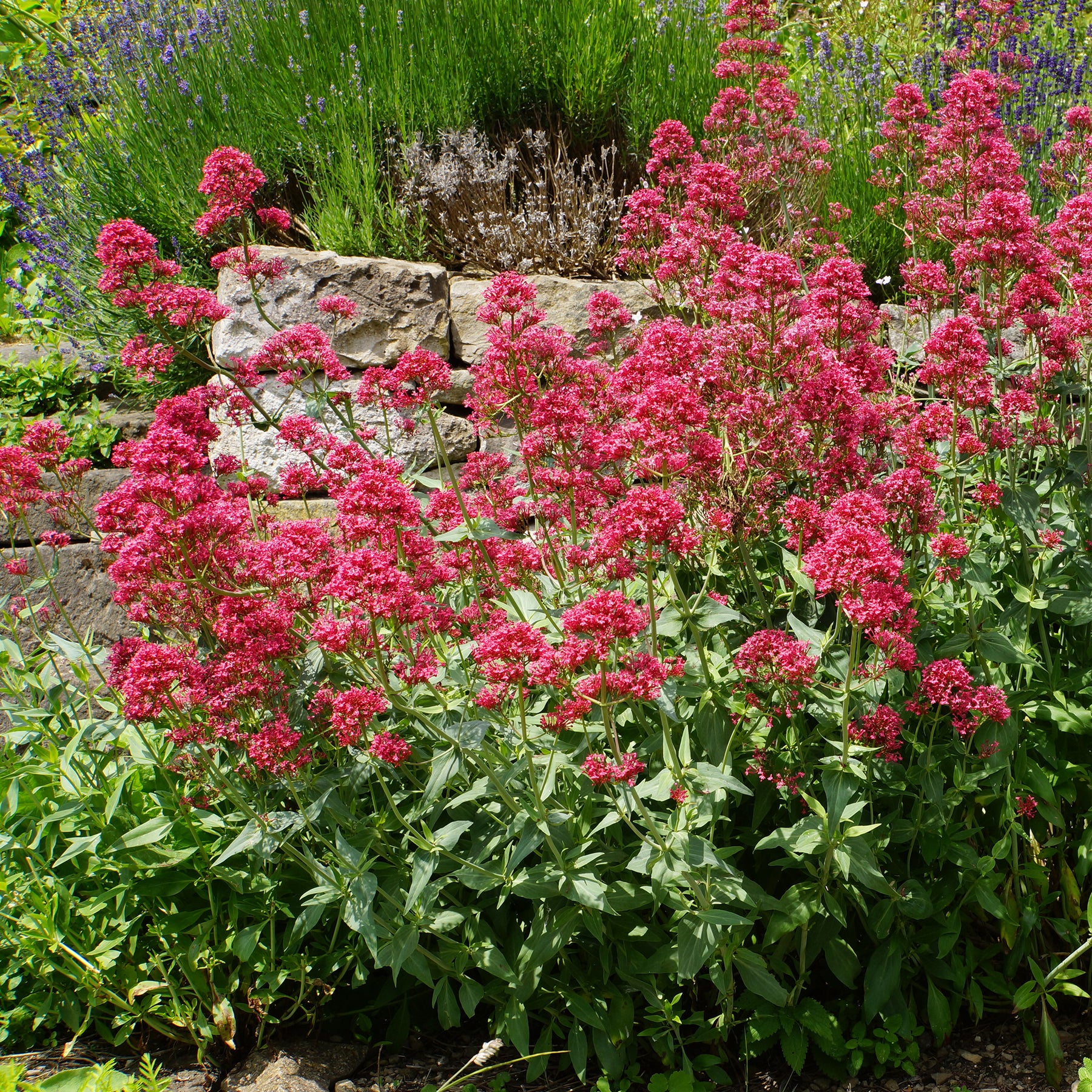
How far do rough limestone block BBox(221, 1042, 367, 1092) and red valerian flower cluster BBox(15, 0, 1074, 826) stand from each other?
1010mm

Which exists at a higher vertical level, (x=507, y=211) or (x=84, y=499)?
(x=507, y=211)

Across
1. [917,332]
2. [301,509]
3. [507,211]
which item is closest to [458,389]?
[301,509]

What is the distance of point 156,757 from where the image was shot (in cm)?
309

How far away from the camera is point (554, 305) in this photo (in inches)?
241

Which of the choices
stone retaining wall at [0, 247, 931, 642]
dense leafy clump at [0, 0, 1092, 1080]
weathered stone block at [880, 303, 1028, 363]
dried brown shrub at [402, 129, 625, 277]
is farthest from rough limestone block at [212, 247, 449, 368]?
weathered stone block at [880, 303, 1028, 363]

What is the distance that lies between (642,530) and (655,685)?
389mm

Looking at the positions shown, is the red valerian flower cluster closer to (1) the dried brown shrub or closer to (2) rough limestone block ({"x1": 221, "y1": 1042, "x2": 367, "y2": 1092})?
(2) rough limestone block ({"x1": 221, "y1": 1042, "x2": 367, "y2": 1092})

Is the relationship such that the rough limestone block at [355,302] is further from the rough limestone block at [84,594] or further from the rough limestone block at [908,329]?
the rough limestone block at [908,329]

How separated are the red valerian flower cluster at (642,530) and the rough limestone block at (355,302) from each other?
2225mm

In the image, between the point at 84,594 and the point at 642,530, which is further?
the point at 84,594

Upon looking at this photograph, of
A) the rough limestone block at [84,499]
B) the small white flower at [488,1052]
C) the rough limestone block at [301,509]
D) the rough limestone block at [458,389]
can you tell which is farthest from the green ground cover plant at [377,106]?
the small white flower at [488,1052]

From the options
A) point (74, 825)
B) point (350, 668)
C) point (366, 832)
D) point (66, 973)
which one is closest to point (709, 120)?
point (350, 668)

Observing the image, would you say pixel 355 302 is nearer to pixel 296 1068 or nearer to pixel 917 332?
pixel 917 332

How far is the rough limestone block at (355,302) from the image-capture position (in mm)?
6031
